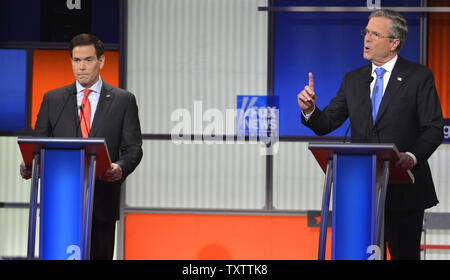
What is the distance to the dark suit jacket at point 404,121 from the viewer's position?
3.44 meters

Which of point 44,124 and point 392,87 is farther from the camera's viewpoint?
point 44,124

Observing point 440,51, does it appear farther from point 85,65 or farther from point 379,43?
point 85,65

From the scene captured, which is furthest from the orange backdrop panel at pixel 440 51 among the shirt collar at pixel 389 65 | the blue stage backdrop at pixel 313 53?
the shirt collar at pixel 389 65

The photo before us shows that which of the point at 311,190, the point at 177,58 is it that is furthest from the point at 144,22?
the point at 311,190

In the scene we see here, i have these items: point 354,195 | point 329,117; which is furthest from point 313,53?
point 354,195

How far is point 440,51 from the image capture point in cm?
570

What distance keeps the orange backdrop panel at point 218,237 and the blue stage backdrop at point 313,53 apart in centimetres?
85

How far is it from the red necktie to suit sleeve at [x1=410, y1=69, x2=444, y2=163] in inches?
71.5

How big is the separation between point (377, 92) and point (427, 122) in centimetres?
31

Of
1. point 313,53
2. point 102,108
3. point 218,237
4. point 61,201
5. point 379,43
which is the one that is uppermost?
point 313,53

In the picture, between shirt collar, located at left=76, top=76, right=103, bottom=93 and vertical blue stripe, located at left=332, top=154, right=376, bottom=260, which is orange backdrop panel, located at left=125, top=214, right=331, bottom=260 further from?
vertical blue stripe, located at left=332, top=154, right=376, bottom=260
